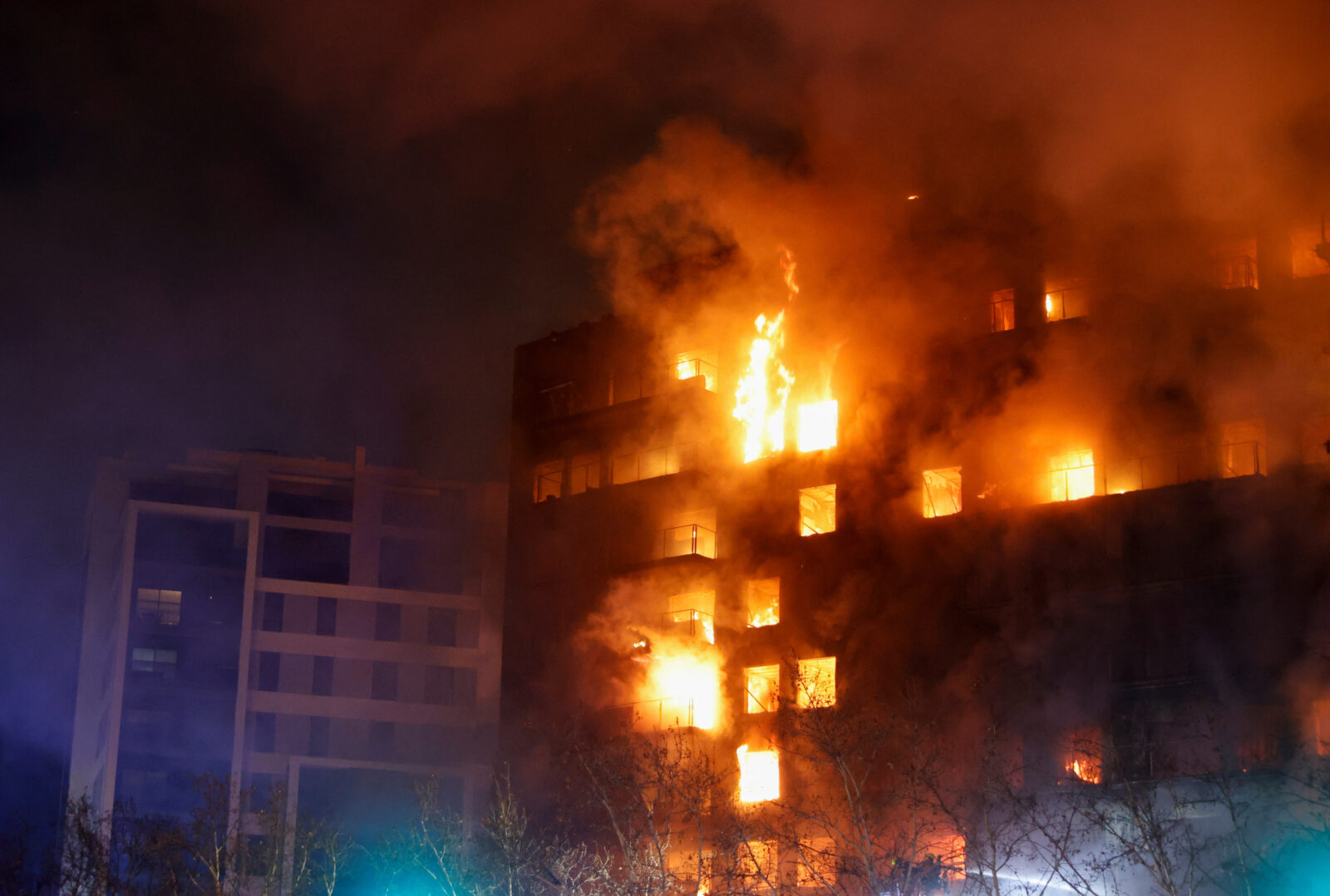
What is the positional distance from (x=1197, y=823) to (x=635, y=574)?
16138 mm

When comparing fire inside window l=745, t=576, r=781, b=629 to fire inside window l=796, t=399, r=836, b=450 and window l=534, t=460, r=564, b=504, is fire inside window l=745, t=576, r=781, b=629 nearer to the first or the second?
fire inside window l=796, t=399, r=836, b=450

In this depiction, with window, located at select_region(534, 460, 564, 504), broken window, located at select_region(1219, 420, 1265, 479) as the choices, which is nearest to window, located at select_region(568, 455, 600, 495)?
window, located at select_region(534, 460, 564, 504)

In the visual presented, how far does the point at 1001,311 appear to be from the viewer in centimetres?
3469

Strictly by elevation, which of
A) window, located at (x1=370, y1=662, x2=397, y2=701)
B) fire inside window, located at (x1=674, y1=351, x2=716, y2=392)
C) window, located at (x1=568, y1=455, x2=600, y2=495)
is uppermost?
fire inside window, located at (x1=674, y1=351, x2=716, y2=392)

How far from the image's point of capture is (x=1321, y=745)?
93.1 feet

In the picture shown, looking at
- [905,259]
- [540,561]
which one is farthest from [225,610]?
[905,259]

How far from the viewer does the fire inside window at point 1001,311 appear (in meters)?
34.5

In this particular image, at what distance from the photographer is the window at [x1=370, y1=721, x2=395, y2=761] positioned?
64.6m

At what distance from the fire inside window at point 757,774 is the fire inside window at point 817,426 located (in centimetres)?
737

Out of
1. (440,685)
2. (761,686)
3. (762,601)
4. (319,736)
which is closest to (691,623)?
(762,601)

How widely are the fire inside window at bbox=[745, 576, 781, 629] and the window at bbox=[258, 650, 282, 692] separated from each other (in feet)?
107

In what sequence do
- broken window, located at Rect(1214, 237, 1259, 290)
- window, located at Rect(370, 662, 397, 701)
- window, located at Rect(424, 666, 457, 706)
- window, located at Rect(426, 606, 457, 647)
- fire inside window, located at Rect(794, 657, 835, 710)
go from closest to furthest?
broken window, located at Rect(1214, 237, 1259, 290) < fire inside window, located at Rect(794, 657, 835, 710) < window, located at Rect(370, 662, 397, 701) < window, located at Rect(424, 666, 457, 706) < window, located at Rect(426, 606, 457, 647)

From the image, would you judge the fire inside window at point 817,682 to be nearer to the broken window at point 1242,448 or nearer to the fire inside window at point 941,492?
the fire inside window at point 941,492

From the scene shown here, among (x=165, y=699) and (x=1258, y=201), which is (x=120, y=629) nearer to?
(x=165, y=699)
